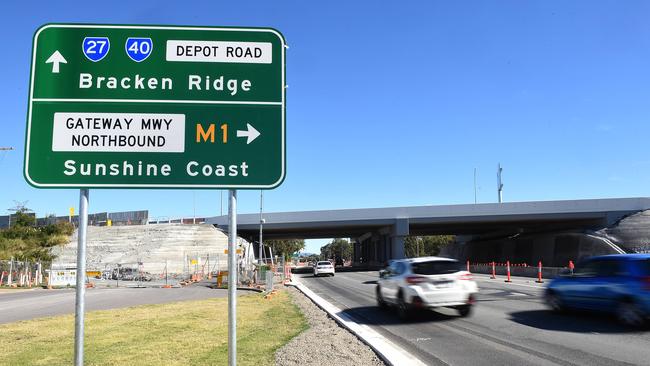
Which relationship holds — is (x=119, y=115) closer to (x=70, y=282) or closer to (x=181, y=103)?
(x=181, y=103)

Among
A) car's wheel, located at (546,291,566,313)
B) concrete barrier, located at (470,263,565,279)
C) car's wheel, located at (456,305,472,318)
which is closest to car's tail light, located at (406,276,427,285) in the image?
car's wheel, located at (456,305,472,318)

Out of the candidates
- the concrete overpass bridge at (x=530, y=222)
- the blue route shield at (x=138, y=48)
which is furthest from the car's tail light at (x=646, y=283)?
the concrete overpass bridge at (x=530, y=222)

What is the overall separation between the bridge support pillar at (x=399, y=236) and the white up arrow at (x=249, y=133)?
2197 inches

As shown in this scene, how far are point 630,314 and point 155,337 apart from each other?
991 cm

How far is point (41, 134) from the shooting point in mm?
4402

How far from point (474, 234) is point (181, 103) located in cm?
8354

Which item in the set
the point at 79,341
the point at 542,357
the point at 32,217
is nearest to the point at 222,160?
the point at 79,341

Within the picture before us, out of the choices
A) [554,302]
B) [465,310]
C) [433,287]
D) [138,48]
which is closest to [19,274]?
[433,287]

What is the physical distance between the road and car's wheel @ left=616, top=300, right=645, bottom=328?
0.23 m

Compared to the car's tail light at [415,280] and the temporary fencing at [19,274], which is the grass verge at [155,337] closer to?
the car's tail light at [415,280]

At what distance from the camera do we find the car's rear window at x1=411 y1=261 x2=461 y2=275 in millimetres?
13336

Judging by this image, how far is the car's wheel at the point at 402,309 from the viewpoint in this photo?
1323cm

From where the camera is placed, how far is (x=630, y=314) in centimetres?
1088

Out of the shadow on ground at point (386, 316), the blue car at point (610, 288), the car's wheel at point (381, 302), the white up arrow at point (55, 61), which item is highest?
the white up arrow at point (55, 61)
